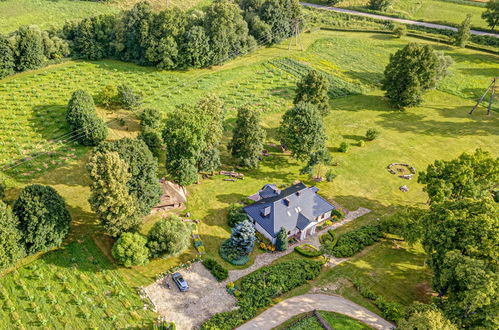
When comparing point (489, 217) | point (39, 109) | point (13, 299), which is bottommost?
point (13, 299)

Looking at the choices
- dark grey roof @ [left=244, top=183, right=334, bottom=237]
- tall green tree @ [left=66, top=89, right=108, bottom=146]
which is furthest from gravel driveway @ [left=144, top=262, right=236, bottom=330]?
tall green tree @ [left=66, top=89, right=108, bottom=146]

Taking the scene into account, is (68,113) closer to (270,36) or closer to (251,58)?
(251,58)

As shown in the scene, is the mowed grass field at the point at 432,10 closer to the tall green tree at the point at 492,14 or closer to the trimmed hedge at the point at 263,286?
the tall green tree at the point at 492,14

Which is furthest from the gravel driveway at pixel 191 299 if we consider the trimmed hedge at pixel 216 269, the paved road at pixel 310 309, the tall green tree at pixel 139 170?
the tall green tree at pixel 139 170

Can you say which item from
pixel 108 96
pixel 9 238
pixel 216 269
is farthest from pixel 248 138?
pixel 9 238

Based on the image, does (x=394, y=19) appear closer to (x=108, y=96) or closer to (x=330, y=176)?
(x=330, y=176)

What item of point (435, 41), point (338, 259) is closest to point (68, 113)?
point (338, 259)
